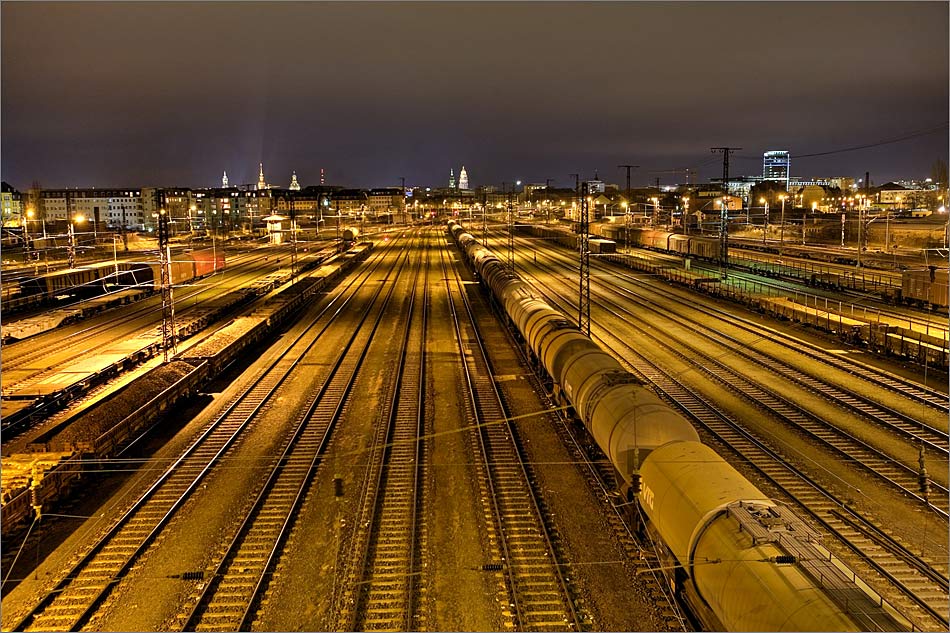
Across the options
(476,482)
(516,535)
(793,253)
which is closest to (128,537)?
(476,482)

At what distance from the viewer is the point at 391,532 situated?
1392cm

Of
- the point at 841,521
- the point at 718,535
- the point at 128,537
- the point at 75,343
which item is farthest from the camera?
the point at 75,343

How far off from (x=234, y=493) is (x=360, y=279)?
4884cm

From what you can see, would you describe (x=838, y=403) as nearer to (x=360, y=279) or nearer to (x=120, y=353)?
(x=120, y=353)

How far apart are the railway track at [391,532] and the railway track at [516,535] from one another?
157cm

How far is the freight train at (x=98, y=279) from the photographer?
44.6 m

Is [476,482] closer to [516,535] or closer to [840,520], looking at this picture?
[516,535]

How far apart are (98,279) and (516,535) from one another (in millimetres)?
42388

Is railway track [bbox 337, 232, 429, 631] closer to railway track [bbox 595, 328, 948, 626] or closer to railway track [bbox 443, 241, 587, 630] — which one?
railway track [bbox 443, 241, 587, 630]

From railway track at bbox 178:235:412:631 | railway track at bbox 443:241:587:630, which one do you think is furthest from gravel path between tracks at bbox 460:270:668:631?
railway track at bbox 178:235:412:631

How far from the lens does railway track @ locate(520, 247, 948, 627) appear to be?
11477 mm

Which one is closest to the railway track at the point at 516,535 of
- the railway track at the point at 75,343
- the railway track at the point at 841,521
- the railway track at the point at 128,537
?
the railway track at the point at 841,521

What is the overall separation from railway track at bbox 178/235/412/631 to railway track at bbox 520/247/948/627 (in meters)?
11.3

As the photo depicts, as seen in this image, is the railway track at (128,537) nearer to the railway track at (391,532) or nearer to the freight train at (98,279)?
the railway track at (391,532)
